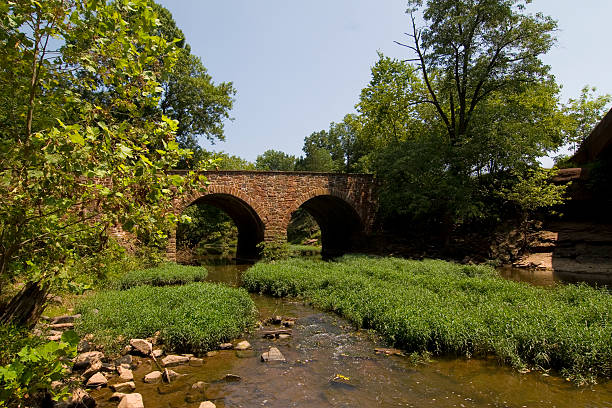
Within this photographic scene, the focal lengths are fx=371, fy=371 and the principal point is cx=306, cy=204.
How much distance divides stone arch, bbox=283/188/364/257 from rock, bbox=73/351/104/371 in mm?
14448

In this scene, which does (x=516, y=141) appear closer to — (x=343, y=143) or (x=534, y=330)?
(x=534, y=330)

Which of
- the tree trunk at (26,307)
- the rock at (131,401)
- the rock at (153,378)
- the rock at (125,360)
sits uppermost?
the tree trunk at (26,307)

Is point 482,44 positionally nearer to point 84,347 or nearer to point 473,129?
point 473,129

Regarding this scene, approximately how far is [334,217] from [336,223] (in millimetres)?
500

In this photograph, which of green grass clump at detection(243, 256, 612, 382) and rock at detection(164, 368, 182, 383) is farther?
green grass clump at detection(243, 256, 612, 382)

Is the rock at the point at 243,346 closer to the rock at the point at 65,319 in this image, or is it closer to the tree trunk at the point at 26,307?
the rock at the point at 65,319

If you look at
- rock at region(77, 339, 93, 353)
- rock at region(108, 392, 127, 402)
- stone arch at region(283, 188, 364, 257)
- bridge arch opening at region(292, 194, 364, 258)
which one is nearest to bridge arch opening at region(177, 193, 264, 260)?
stone arch at region(283, 188, 364, 257)

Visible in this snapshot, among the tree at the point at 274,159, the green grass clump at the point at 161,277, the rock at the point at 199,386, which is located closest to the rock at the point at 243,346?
the rock at the point at 199,386

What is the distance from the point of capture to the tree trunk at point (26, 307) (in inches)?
164

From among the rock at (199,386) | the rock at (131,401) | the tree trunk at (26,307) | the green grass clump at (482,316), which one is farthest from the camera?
the green grass clump at (482,316)

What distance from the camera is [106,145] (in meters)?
2.81

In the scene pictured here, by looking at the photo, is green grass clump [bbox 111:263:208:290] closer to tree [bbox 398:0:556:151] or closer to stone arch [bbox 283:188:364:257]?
stone arch [bbox 283:188:364:257]

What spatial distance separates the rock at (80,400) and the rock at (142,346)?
1789 mm

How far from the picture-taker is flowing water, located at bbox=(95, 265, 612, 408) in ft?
16.4
